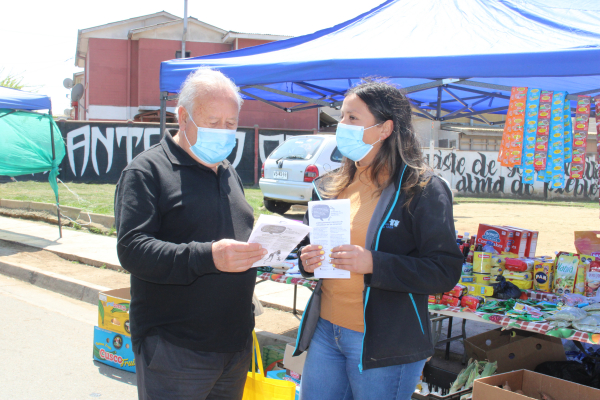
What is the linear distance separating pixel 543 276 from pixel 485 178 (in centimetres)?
2063

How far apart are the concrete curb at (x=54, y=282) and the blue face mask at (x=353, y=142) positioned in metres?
4.21

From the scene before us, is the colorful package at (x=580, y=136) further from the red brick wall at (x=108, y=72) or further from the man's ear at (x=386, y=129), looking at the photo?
the red brick wall at (x=108, y=72)

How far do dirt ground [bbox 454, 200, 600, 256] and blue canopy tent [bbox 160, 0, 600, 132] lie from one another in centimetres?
526

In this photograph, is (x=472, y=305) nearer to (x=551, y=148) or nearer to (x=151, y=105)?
(x=551, y=148)

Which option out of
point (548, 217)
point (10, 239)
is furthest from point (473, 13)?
point (548, 217)

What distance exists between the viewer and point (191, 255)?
1.70 meters

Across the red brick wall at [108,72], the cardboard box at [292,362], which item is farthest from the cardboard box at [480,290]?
the red brick wall at [108,72]

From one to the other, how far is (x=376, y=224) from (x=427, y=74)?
1.73 meters

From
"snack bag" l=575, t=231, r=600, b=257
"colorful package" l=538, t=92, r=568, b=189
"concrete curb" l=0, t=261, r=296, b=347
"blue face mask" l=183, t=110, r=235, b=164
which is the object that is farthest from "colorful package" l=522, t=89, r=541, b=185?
"concrete curb" l=0, t=261, r=296, b=347

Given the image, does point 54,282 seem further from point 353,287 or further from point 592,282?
point 592,282

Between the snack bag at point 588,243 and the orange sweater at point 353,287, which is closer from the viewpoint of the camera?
the orange sweater at point 353,287

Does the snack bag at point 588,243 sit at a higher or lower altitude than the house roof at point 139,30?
lower

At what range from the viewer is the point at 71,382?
3.81 meters

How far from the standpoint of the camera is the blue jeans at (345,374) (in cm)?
190
